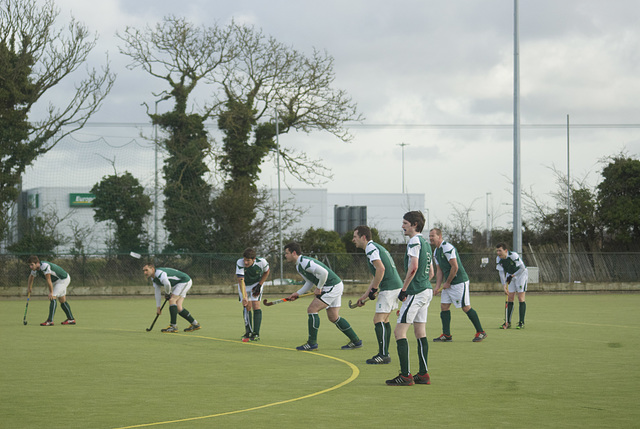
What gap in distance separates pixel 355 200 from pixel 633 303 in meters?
44.0

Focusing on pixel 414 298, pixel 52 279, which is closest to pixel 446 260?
pixel 414 298

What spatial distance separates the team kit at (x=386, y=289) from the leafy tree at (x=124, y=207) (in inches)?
622

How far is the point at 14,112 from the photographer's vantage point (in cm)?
3447

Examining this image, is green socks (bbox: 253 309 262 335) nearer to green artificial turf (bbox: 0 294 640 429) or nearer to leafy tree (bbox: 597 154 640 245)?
green artificial turf (bbox: 0 294 640 429)

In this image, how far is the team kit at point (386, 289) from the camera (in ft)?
30.4

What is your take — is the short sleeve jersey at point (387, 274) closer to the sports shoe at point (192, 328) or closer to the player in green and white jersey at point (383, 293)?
the player in green and white jersey at point (383, 293)

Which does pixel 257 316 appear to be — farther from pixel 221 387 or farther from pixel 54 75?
pixel 54 75

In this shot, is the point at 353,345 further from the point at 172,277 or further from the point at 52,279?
the point at 52,279

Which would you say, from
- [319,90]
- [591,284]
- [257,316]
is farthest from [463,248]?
[257,316]

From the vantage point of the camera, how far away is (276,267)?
1367 inches

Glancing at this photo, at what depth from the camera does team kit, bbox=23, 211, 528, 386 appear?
364 inches

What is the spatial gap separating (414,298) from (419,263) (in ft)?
1.43

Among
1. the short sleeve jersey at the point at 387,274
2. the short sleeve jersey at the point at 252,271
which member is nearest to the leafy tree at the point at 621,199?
the short sleeve jersey at the point at 252,271

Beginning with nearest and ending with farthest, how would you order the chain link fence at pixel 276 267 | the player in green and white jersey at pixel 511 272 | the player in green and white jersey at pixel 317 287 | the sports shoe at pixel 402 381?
the sports shoe at pixel 402 381
the player in green and white jersey at pixel 317 287
the player in green and white jersey at pixel 511 272
the chain link fence at pixel 276 267
